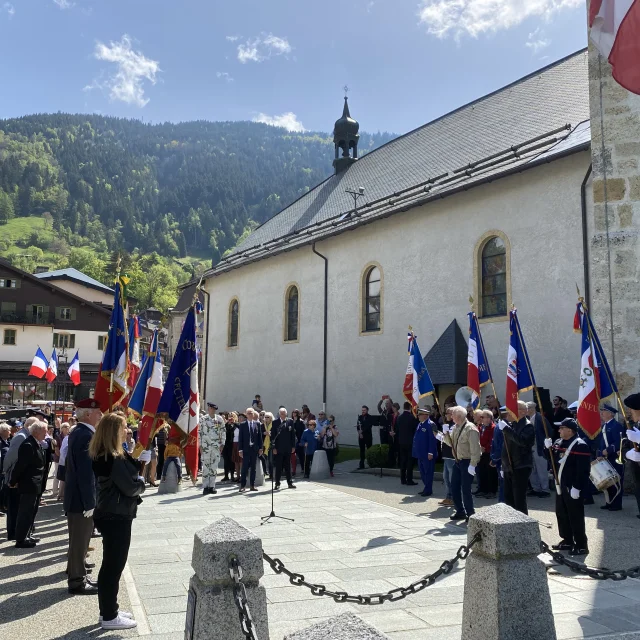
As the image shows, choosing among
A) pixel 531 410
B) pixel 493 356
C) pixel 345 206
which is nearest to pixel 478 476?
pixel 531 410

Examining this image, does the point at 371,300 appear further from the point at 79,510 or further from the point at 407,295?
the point at 79,510

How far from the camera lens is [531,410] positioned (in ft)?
36.4

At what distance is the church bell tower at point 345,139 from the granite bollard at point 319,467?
2291 centimetres

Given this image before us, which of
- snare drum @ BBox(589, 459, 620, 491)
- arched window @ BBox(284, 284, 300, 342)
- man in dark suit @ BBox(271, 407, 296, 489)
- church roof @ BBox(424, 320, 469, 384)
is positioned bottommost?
→ man in dark suit @ BBox(271, 407, 296, 489)

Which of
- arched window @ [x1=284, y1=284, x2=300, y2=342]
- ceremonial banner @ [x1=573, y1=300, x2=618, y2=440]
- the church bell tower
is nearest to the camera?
ceremonial banner @ [x1=573, y1=300, x2=618, y2=440]

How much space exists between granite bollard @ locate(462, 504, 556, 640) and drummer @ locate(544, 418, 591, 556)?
3579mm

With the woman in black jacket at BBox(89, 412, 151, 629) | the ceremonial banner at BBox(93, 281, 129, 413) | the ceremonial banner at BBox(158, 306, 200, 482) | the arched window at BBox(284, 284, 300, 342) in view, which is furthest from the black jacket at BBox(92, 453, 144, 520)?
the arched window at BBox(284, 284, 300, 342)

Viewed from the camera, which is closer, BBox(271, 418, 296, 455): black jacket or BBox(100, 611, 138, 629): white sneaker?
BBox(100, 611, 138, 629): white sneaker

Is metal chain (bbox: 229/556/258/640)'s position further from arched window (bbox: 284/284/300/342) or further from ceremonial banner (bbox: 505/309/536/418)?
arched window (bbox: 284/284/300/342)

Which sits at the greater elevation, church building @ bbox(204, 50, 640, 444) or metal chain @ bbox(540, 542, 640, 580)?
church building @ bbox(204, 50, 640, 444)

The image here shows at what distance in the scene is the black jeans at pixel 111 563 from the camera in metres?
5.31

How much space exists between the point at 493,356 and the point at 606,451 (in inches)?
319

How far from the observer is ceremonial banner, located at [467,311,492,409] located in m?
13.3

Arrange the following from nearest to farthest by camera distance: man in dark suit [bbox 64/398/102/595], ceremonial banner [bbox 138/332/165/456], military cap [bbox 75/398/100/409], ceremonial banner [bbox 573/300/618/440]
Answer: man in dark suit [bbox 64/398/102/595]
military cap [bbox 75/398/100/409]
ceremonial banner [bbox 138/332/165/456]
ceremonial banner [bbox 573/300/618/440]
